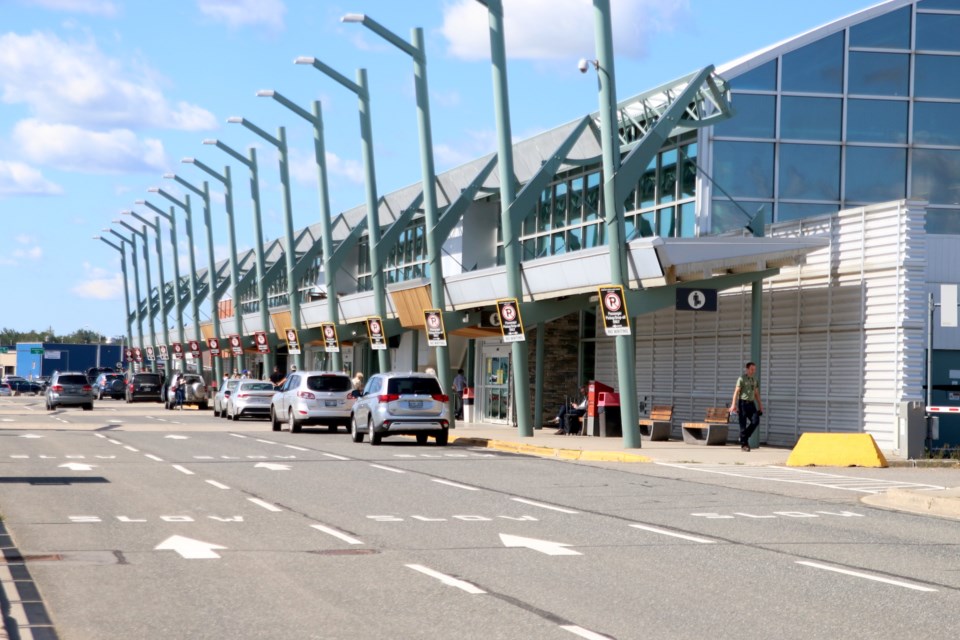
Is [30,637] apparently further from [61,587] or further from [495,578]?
[495,578]

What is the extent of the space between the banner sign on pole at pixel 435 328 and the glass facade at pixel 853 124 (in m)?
7.95

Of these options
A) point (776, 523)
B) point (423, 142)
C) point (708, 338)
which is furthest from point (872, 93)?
point (776, 523)

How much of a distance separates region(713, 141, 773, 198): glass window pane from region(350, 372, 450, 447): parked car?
367 inches

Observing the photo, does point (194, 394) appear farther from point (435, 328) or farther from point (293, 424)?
point (435, 328)

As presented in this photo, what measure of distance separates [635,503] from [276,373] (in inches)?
1662

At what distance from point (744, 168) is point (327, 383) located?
→ 39.8 feet

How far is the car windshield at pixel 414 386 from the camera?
30281 mm

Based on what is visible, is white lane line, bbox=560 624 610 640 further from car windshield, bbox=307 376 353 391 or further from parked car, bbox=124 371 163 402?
parked car, bbox=124 371 163 402

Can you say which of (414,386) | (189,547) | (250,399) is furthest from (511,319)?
(189,547)

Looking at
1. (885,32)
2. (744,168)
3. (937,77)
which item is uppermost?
(885,32)

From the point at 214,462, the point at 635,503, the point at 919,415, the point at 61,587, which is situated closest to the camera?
Answer: the point at 61,587

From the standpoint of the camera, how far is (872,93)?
3609 cm

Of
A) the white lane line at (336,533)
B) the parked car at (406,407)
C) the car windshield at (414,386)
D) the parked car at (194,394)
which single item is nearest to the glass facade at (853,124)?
the car windshield at (414,386)

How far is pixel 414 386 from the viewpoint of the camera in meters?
30.5
